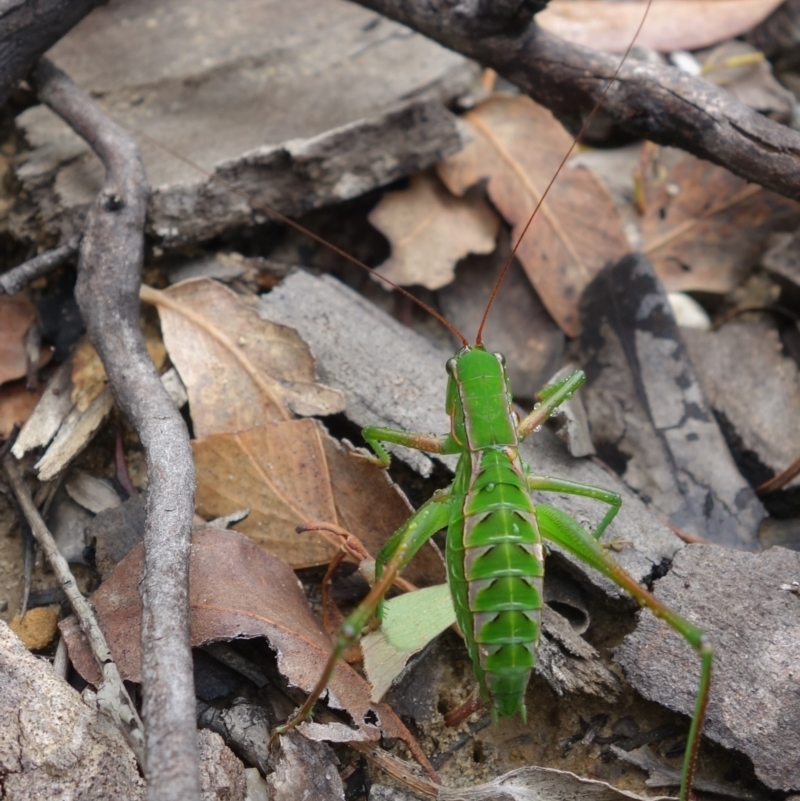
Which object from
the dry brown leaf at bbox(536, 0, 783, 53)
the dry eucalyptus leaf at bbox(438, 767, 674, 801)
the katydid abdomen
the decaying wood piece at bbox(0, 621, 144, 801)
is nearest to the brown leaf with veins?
the decaying wood piece at bbox(0, 621, 144, 801)

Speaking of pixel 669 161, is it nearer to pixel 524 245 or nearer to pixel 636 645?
pixel 524 245

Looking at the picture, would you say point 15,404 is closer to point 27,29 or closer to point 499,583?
point 27,29

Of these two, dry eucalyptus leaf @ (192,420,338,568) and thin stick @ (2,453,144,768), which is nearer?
thin stick @ (2,453,144,768)

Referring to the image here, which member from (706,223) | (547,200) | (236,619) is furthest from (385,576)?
(706,223)

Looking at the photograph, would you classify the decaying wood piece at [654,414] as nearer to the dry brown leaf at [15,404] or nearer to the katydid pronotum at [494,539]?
the katydid pronotum at [494,539]

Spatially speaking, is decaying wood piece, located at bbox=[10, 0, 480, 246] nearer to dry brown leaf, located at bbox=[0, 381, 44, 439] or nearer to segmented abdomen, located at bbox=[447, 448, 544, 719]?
dry brown leaf, located at bbox=[0, 381, 44, 439]
